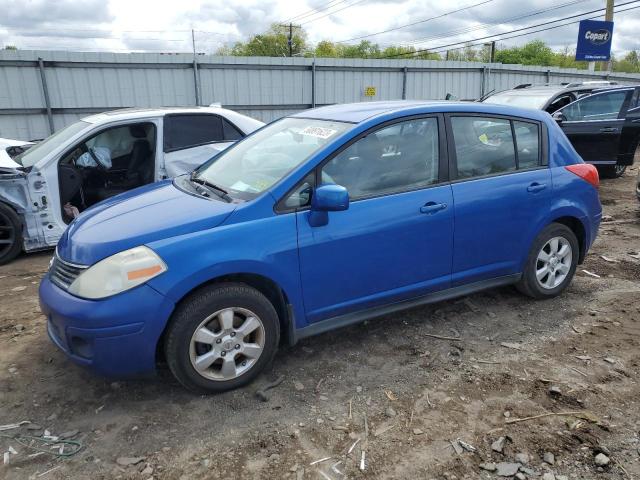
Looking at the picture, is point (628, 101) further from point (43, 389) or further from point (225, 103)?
point (43, 389)

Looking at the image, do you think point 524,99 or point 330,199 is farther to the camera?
point 524,99

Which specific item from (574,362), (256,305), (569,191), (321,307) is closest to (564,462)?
(574,362)

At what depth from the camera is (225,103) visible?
13469 millimetres

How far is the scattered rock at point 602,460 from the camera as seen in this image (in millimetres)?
2551

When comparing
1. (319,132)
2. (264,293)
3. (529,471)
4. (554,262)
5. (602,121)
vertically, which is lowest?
(529,471)

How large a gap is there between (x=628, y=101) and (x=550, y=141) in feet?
22.3

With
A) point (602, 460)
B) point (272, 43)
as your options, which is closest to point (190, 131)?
point (602, 460)

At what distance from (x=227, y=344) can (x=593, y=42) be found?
25093 millimetres

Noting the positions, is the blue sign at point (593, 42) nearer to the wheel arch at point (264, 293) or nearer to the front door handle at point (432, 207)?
the front door handle at point (432, 207)

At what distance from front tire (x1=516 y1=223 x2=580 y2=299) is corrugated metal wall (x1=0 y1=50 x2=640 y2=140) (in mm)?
10591

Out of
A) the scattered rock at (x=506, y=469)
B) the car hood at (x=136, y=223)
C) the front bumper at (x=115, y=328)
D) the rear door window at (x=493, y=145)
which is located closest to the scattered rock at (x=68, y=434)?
the front bumper at (x=115, y=328)

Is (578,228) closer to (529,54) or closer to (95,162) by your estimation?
(95,162)

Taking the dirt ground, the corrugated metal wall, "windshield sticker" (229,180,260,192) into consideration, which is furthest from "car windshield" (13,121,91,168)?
the corrugated metal wall

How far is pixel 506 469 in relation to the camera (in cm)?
253
